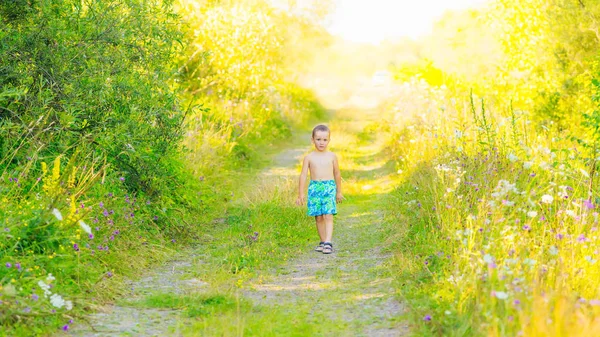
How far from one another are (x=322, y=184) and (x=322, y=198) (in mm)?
158

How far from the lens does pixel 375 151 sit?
57.2ft

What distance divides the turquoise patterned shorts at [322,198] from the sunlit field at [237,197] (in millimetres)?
457

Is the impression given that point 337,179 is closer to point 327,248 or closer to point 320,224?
point 320,224

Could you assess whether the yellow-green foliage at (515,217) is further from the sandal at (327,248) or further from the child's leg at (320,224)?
the child's leg at (320,224)

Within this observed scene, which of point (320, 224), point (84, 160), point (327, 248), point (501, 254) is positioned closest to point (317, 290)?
point (327, 248)

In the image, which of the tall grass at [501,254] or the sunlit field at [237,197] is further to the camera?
the sunlit field at [237,197]

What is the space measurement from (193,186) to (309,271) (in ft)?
10.2

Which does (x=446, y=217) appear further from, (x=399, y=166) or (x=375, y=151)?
(x=375, y=151)

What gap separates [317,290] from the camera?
6195mm

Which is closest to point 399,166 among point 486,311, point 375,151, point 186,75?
point 375,151

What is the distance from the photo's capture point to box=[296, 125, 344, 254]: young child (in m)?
7.98

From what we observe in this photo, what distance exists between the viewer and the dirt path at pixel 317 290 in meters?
4.97

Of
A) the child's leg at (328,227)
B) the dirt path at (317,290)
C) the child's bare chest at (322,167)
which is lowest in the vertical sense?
A: the dirt path at (317,290)

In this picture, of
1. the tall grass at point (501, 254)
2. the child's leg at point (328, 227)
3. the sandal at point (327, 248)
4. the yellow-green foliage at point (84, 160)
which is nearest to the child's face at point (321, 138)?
the child's leg at point (328, 227)
